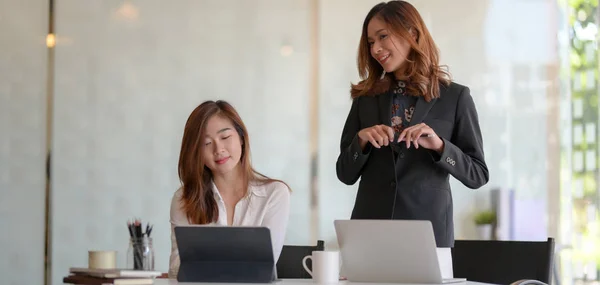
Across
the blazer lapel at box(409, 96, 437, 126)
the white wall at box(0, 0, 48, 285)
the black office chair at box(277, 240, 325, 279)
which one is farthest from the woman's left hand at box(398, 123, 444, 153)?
the white wall at box(0, 0, 48, 285)

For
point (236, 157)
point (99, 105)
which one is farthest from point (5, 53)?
point (236, 157)

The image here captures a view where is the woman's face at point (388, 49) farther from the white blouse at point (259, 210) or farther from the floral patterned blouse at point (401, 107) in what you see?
the white blouse at point (259, 210)

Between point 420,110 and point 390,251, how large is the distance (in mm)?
814

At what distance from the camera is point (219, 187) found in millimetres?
2895

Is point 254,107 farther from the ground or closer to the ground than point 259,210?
farther from the ground

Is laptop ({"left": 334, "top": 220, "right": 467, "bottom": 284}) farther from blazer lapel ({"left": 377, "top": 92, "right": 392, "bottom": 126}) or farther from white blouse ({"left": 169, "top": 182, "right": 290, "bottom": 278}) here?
A: blazer lapel ({"left": 377, "top": 92, "right": 392, "bottom": 126})

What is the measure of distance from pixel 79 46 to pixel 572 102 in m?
2.67

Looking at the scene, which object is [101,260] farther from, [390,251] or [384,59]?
[384,59]

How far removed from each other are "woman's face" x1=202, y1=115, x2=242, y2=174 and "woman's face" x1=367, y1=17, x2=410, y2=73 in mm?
524

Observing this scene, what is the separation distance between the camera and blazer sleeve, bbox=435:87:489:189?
275cm

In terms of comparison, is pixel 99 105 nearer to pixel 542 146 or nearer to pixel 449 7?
pixel 449 7

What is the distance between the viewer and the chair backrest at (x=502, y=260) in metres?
2.82

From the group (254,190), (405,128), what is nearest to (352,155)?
(405,128)

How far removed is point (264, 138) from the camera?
4781 mm
